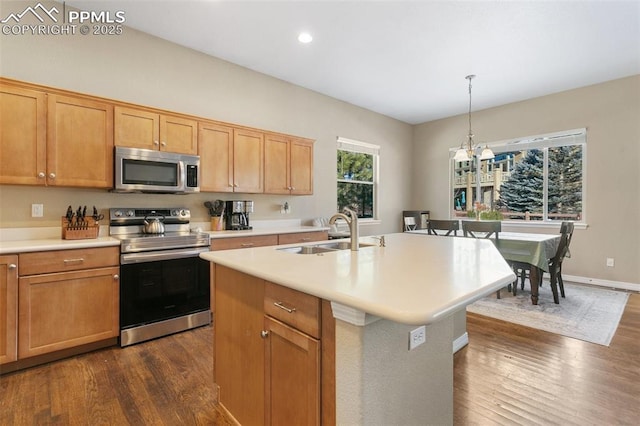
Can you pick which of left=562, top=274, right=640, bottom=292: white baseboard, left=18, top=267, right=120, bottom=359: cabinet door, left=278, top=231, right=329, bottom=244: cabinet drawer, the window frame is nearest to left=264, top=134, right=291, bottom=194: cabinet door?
left=278, top=231, right=329, bottom=244: cabinet drawer

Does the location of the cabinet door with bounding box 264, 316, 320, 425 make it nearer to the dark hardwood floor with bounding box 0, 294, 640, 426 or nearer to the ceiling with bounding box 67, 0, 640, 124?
the dark hardwood floor with bounding box 0, 294, 640, 426

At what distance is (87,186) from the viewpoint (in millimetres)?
2664

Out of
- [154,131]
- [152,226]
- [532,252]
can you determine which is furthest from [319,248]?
[532,252]

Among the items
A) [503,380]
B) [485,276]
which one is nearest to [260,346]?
[485,276]

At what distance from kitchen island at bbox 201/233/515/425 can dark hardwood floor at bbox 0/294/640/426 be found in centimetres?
46

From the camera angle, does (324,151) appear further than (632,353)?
Yes

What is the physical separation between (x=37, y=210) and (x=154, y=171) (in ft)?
3.18

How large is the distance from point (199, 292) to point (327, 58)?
9.93 feet

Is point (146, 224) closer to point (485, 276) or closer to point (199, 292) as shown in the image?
point (199, 292)

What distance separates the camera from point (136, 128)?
2.90 m

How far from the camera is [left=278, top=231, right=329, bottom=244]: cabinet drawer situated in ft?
12.1

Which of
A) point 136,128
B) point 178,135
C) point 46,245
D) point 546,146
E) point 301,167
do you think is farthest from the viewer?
point 546,146

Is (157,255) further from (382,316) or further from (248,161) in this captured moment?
(382,316)

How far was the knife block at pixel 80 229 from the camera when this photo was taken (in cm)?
264
